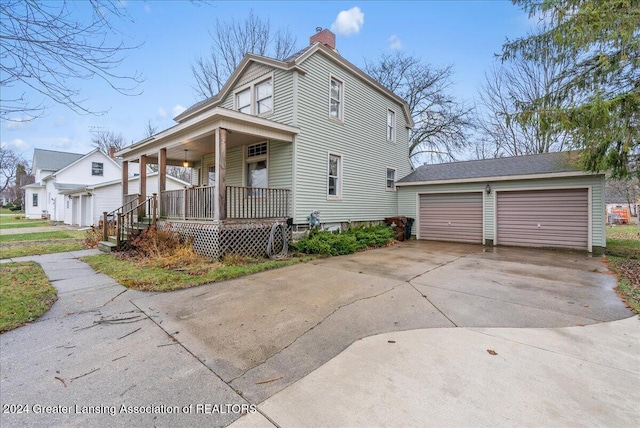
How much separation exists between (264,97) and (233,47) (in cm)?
1348

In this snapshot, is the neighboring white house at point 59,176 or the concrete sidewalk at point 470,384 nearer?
the concrete sidewalk at point 470,384

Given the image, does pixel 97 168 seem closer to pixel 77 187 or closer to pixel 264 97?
pixel 77 187

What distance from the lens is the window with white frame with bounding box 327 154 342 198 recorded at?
416 inches

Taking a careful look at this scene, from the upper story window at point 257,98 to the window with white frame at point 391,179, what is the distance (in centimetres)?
661

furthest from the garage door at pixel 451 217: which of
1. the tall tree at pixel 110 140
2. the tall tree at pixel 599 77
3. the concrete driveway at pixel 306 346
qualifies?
the tall tree at pixel 110 140

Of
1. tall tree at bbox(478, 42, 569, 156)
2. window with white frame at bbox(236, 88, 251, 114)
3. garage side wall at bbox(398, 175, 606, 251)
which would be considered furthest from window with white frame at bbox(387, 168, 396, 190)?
tall tree at bbox(478, 42, 569, 156)

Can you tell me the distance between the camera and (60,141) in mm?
5520

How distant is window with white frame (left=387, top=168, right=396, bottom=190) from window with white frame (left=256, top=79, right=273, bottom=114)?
657cm

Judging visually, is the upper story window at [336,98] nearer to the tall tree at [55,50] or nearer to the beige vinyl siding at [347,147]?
the beige vinyl siding at [347,147]

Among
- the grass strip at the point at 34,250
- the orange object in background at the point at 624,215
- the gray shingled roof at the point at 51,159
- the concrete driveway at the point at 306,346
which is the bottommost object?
the concrete driveway at the point at 306,346

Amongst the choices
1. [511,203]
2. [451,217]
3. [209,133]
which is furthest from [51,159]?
[511,203]

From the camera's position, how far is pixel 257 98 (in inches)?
412

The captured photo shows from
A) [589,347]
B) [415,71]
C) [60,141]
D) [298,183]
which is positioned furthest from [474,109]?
[60,141]

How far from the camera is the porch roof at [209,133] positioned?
738cm
